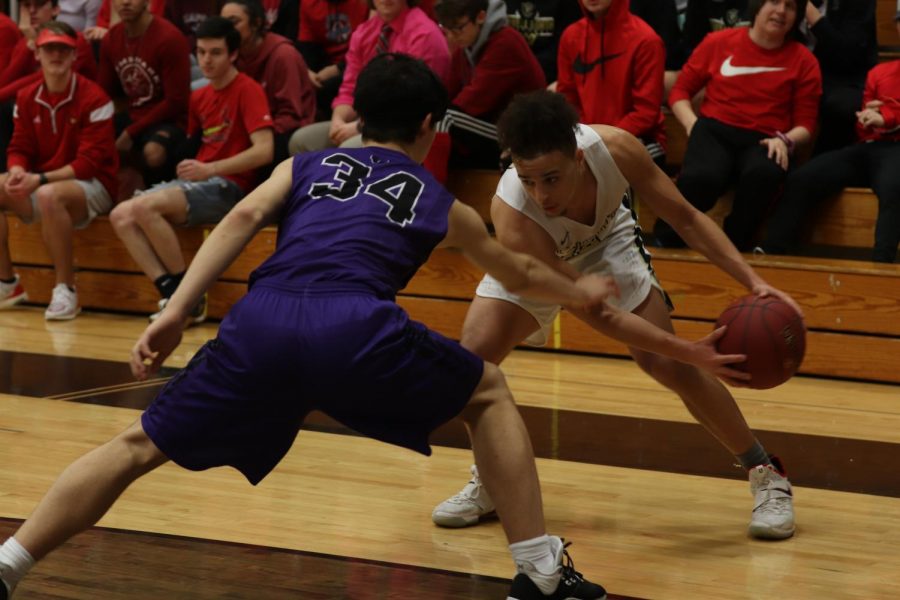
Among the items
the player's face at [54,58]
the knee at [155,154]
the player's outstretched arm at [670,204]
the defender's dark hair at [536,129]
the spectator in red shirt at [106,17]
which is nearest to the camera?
the defender's dark hair at [536,129]

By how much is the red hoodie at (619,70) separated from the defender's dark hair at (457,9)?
0.48 metres

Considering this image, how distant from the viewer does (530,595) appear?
2.69m

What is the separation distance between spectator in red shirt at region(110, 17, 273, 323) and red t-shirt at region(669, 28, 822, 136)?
2286mm

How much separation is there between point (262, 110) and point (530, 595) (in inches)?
175

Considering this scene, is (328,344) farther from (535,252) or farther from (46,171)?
(46,171)

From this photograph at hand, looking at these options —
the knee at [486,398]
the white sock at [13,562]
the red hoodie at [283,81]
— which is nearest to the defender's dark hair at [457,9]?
the red hoodie at [283,81]

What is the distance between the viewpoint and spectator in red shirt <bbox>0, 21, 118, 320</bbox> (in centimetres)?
675

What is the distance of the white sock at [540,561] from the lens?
2654 millimetres

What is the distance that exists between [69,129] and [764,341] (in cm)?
484

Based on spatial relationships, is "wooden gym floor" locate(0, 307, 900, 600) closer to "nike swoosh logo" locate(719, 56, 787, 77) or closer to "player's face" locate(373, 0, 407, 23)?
"nike swoosh logo" locate(719, 56, 787, 77)

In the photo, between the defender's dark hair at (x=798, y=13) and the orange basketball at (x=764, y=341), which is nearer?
the orange basketball at (x=764, y=341)

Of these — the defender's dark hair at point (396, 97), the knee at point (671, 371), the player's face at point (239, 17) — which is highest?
the defender's dark hair at point (396, 97)

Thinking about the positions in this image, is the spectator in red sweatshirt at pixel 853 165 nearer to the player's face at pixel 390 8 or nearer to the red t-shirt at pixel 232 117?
the player's face at pixel 390 8

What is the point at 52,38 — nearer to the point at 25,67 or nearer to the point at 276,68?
the point at 25,67
